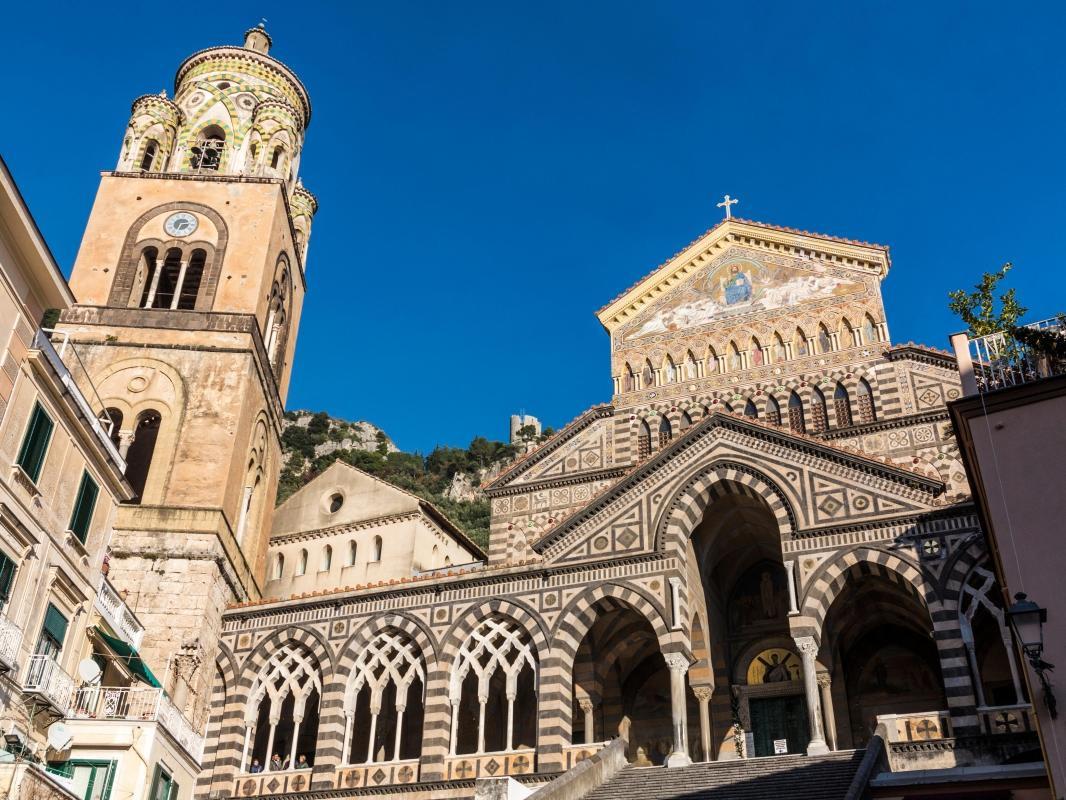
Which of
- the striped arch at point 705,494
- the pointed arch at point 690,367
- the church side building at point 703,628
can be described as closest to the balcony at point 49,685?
the church side building at point 703,628

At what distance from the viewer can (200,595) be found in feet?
86.6

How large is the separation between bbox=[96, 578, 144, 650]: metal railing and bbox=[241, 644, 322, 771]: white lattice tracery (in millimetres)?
3196

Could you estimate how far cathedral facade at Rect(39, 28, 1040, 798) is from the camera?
74.5 ft

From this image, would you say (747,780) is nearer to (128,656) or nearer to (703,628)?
(703,628)

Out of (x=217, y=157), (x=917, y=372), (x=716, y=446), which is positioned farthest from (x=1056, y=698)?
(x=217, y=157)

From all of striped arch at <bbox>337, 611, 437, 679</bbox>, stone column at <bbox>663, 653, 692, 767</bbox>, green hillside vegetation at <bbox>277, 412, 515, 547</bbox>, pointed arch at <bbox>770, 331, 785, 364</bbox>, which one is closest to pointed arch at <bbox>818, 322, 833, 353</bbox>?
pointed arch at <bbox>770, 331, 785, 364</bbox>

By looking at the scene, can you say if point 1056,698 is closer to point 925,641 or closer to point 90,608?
point 925,641

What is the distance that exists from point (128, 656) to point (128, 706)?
4.47 feet

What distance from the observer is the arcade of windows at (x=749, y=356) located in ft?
98.6

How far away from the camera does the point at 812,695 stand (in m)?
21.1

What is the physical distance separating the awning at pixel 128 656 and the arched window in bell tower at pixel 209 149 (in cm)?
1944

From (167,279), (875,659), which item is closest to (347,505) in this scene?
(167,279)

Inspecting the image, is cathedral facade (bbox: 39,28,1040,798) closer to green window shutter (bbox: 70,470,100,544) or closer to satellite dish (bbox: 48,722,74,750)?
green window shutter (bbox: 70,470,100,544)

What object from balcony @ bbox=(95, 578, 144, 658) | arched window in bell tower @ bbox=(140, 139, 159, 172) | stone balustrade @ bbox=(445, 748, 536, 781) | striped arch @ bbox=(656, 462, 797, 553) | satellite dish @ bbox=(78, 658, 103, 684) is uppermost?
arched window in bell tower @ bbox=(140, 139, 159, 172)
